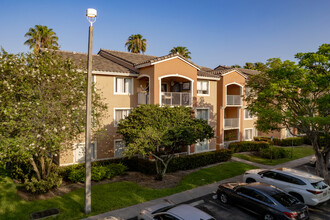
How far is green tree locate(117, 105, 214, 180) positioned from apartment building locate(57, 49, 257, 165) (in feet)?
5.75

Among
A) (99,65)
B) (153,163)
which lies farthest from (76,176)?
(99,65)

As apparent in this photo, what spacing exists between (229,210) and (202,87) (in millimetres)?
13682

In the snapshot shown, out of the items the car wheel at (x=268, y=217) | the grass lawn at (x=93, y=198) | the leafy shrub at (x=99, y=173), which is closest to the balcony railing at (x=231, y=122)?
the grass lawn at (x=93, y=198)

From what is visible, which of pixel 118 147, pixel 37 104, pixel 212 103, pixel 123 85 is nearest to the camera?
pixel 37 104

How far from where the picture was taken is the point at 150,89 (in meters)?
18.8

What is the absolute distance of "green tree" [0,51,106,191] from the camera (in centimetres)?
1055

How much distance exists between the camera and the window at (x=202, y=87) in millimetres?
22562

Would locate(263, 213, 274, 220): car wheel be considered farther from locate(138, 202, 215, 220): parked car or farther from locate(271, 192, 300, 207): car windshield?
locate(138, 202, 215, 220): parked car

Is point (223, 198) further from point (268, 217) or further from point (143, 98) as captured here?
point (143, 98)

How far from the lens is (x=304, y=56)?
575 inches

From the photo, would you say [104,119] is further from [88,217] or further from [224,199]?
[224,199]

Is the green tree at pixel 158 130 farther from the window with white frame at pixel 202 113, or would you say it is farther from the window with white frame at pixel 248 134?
the window with white frame at pixel 248 134

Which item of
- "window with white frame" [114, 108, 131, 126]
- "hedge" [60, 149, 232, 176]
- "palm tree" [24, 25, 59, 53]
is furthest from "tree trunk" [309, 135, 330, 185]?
"palm tree" [24, 25, 59, 53]

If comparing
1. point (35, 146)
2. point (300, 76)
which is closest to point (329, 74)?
point (300, 76)
